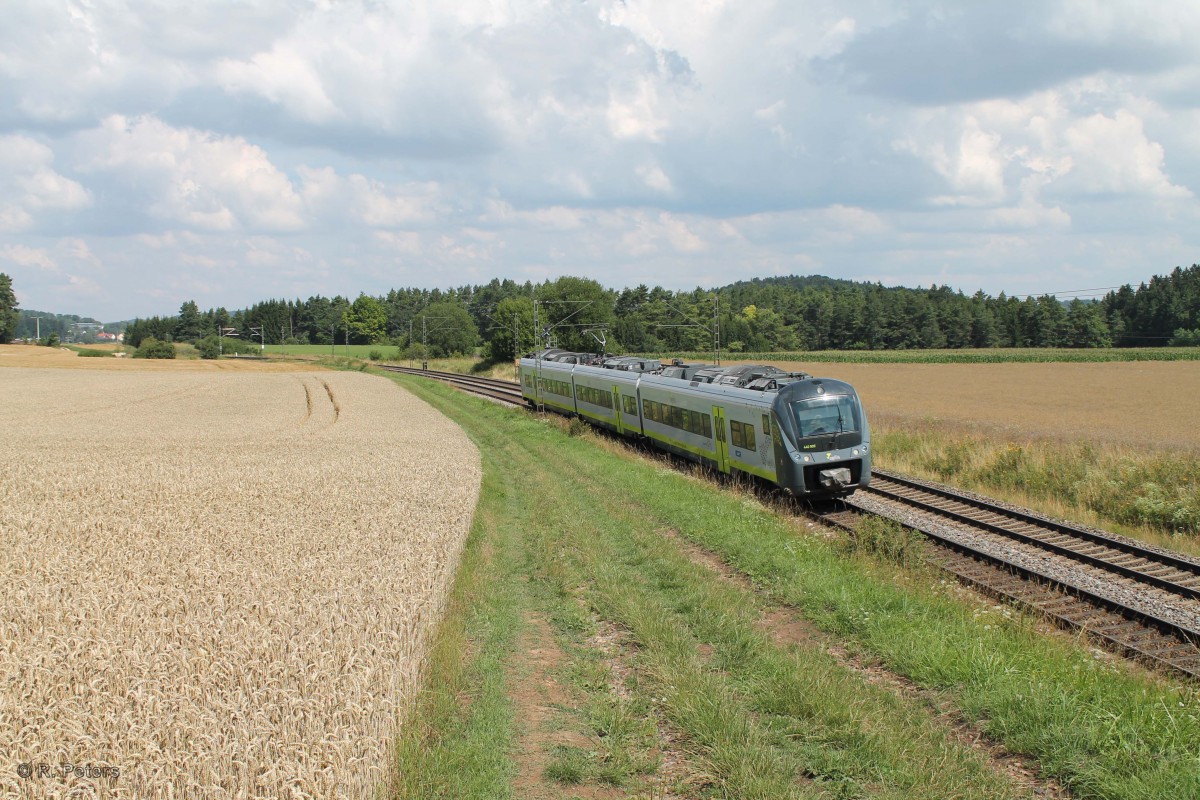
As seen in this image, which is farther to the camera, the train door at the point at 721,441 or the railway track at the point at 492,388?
the railway track at the point at 492,388

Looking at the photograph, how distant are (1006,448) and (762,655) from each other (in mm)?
18218

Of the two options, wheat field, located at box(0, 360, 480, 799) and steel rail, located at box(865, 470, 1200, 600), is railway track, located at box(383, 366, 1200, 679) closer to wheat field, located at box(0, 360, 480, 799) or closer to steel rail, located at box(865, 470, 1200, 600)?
steel rail, located at box(865, 470, 1200, 600)

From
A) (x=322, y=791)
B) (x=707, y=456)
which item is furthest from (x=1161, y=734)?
(x=707, y=456)

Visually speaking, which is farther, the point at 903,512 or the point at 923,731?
the point at 903,512

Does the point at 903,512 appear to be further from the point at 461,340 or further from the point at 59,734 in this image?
the point at 461,340

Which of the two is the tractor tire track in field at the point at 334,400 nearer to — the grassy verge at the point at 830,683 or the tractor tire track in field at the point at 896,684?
the grassy verge at the point at 830,683

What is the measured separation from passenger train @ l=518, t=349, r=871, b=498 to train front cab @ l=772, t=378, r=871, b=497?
21 mm

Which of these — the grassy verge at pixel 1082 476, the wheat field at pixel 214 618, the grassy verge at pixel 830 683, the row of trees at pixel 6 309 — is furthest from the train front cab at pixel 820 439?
the row of trees at pixel 6 309

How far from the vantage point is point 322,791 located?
526 cm

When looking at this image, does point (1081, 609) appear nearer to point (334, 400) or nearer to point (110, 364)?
point (334, 400)

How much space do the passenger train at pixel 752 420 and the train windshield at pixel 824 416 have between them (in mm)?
22

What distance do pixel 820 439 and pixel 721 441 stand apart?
14.5 ft

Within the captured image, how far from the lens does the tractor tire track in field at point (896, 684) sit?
266 inches

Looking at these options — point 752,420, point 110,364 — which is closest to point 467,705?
point 752,420
